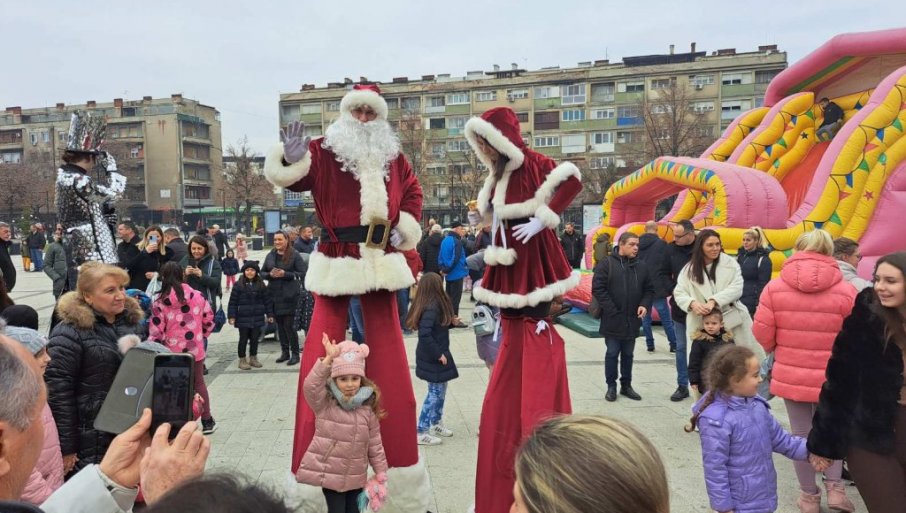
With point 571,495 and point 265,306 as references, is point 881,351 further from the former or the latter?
point 265,306

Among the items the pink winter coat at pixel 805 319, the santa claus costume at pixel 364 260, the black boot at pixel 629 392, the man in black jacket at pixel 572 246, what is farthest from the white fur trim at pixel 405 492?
the man in black jacket at pixel 572 246

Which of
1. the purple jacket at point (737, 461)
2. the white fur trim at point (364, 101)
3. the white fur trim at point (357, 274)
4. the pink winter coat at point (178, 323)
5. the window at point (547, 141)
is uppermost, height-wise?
the window at point (547, 141)

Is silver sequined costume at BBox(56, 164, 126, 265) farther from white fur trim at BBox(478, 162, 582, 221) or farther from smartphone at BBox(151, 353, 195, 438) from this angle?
smartphone at BBox(151, 353, 195, 438)

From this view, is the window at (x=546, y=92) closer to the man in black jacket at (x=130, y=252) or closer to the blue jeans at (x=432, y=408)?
the man in black jacket at (x=130, y=252)

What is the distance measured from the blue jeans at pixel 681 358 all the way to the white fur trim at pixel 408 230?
3445mm

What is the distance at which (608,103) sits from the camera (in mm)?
51344

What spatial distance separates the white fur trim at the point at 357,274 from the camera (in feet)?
10.9

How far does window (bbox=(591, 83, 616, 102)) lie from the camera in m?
51.3

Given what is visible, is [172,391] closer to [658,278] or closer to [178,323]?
[178,323]

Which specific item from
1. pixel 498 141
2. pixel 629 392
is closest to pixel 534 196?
pixel 498 141

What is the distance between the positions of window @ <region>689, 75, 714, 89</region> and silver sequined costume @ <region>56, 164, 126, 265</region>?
51.1 meters

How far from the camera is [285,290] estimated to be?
738cm

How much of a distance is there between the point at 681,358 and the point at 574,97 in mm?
49204

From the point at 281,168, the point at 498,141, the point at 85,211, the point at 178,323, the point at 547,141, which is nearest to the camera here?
the point at 281,168
